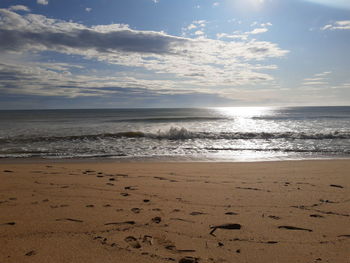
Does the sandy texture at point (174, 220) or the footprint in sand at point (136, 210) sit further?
the footprint in sand at point (136, 210)

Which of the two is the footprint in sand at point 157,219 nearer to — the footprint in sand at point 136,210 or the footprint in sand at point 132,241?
the footprint in sand at point 136,210

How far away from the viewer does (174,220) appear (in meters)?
3.24

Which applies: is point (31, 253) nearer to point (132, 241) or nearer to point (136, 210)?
point (132, 241)

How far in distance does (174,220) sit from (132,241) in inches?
29.6

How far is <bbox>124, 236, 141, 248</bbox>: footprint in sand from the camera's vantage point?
2.55 metres

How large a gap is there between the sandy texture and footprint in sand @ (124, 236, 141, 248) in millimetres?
11

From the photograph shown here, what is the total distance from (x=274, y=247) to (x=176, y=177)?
11.9 ft

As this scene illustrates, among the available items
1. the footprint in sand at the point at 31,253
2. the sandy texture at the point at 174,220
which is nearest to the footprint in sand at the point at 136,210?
the sandy texture at the point at 174,220

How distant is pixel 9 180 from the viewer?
18.0 feet

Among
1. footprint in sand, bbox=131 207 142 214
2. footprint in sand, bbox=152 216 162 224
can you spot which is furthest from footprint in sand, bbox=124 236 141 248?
footprint in sand, bbox=131 207 142 214

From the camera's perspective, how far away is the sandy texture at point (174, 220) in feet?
7.95

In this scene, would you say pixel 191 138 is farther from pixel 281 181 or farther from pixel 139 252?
pixel 139 252

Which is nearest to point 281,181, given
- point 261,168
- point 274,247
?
point 261,168

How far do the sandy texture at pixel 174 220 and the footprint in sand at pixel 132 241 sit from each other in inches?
0.4
